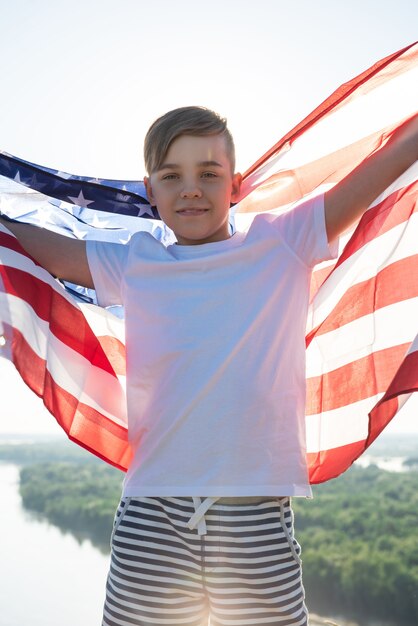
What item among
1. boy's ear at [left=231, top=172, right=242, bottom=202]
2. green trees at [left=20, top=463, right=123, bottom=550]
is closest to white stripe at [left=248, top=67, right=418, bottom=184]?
boy's ear at [left=231, top=172, right=242, bottom=202]

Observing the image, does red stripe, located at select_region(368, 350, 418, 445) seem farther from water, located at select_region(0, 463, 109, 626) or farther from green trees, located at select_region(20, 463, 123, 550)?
green trees, located at select_region(20, 463, 123, 550)

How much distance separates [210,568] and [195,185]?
2.90ft

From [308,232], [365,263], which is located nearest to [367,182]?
[308,232]

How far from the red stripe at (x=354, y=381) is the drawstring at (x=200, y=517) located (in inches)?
23.7

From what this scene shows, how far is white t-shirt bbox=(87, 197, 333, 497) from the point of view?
1492 millimetres

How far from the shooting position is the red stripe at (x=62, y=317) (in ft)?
6.43

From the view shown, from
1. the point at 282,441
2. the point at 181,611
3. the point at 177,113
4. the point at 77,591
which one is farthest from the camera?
the point at 77,591

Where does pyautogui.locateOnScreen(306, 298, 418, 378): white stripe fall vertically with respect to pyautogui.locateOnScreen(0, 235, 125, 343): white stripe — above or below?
below

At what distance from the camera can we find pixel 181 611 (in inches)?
55.5

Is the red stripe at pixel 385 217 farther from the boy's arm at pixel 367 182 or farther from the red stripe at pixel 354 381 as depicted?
the red stripe at pixel 354 381

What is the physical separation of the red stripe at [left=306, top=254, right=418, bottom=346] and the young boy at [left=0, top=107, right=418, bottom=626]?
269 millimetres

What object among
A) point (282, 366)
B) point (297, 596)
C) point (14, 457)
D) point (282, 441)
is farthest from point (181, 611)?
point (14, 457)

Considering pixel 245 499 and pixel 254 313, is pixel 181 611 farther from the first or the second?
pixel 254 313

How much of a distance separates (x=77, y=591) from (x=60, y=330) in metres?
6.26
